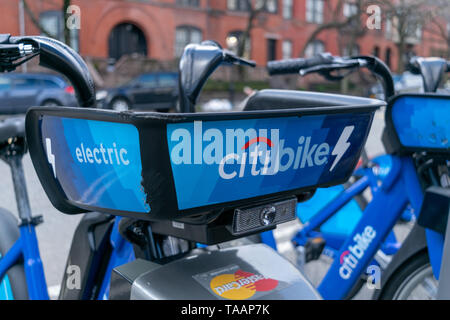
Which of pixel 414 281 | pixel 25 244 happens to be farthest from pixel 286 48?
pixel 25 244

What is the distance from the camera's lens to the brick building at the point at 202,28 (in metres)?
22.0

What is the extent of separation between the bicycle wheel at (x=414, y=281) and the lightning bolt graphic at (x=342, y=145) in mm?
1054

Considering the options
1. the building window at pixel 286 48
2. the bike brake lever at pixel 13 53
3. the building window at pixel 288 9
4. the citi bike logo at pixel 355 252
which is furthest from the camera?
the building window at pixel 286 48

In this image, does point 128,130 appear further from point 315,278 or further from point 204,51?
point 315,278

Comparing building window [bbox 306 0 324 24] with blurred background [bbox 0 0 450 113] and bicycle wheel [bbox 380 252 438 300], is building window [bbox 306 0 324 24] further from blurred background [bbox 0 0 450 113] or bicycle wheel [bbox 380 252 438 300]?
bicycle wheel [bbox 380 252 438 300]

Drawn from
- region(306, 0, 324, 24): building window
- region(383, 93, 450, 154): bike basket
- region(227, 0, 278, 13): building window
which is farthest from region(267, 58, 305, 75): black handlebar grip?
region(306, 0, 324, 24): building window

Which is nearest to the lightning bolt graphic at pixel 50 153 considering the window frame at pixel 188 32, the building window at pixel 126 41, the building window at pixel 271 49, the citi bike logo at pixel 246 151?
the citi bike logo at pixel 246 151

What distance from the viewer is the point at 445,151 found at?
174 centimetres

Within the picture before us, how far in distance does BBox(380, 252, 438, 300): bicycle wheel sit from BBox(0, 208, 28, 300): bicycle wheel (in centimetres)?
150

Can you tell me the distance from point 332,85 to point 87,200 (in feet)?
86.1

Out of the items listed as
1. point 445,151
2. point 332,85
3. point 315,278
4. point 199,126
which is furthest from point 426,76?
point 332,85

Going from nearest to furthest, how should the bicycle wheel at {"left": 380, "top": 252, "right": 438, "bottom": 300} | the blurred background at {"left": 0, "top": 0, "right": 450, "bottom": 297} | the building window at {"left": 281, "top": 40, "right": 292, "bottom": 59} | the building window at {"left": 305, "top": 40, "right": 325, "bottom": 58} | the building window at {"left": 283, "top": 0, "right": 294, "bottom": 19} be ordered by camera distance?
the bicycle wheel at {"left": 380, "top": 252, "right": 438, "bottom": 300}
the blurred background at {"left": 0, "top": 0, "right": 450, "bottom": 297}
the building window at {"left": 283, "top": 0, "right": 294, "bottom": 19}
the building window at {"left": 281, "top": 40, "right": 292, "bottom": 59}
the building window at {"left": 305, "top": 40, "right": 325, "bottom": 58}

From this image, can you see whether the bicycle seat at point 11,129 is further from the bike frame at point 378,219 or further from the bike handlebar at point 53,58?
the bike frame at point 378,219

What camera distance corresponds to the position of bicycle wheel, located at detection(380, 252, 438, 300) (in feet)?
6.50
